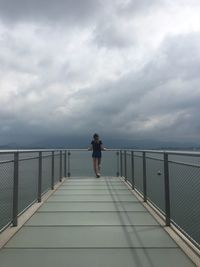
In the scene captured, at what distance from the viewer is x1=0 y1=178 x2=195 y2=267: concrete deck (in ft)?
13.0

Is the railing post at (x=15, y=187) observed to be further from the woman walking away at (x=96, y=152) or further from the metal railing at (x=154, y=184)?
the woman walking away at (x=96, y=152)

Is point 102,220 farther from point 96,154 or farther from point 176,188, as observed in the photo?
point 96,154

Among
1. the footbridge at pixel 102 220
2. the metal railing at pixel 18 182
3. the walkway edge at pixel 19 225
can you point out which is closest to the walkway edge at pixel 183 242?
the footbridge at pixel 102 220

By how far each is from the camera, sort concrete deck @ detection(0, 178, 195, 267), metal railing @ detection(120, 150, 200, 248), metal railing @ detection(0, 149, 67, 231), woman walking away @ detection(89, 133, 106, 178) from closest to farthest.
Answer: concrete deck @ detection(0, 178, 195, 267), metal railing @ detection(120, 150, 200, 248), metal railing @ detection(0, 149, 67, 231), woman walking away @ detection(89, 133, 106, 178)

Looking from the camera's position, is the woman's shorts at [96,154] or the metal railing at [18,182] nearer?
the metal railing at [18,182]

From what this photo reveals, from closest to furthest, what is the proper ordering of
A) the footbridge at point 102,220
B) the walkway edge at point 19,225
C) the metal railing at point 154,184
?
the footbridge at point 102,220 → the metal railing at point 154,184 → the walkway edge at point 19,225

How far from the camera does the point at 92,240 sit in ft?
15.6

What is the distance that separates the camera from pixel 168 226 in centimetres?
552

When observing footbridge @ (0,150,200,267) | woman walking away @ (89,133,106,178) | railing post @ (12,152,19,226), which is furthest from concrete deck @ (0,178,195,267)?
woman walking away @ (89,133,106,178)

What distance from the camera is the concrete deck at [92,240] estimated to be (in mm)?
3959

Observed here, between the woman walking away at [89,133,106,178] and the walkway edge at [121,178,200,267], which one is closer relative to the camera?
the walkway edge at [121,178,200,267]

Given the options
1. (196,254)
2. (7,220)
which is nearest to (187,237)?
(196,254)

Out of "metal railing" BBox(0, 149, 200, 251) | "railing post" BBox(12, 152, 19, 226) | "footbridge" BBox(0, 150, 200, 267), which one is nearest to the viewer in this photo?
"footbridge" BBox(0, 150, 200, 267)

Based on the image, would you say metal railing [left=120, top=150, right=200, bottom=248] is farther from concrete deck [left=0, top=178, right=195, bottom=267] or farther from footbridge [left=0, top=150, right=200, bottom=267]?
concrete deck [left=0, top=178, right=195, bottom=267]
